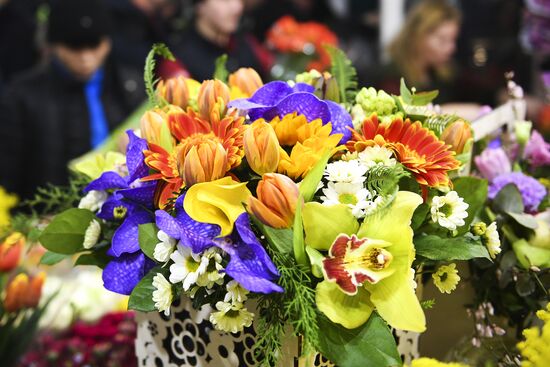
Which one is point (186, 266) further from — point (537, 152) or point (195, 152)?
point (537, 152)

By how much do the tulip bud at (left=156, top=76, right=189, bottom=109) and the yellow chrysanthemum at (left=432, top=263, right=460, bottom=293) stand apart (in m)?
0.36

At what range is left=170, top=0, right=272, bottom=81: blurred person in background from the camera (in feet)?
7.98

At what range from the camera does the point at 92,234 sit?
0.79 m

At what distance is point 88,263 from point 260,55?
1976 mm

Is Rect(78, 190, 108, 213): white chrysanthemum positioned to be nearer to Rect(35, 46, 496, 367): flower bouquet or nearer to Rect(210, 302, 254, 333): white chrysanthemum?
Rect(35, 46, 496, 367): flower bouquet

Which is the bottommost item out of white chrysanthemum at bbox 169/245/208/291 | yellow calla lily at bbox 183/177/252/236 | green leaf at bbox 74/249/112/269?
green leaf at bbox 74/249/112/269

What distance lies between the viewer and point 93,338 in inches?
45.8

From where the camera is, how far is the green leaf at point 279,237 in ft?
2.08

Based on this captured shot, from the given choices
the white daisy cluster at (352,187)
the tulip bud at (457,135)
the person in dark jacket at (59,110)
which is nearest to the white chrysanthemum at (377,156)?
the white daisy cluster at (352,187)

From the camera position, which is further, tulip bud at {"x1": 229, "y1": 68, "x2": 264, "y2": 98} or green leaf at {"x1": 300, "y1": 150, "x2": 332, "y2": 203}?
tulip bud at {"x1": 229, "y1": 68, "x2": 264, "y2": 98}

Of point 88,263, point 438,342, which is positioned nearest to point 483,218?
point 438,342

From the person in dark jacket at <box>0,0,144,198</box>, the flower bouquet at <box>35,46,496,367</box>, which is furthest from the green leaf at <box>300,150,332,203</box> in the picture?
the person in dark jacket at <box>0,0,144,198</box>

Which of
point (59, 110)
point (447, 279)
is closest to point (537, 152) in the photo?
point (447, 279)

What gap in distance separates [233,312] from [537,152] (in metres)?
0.51
